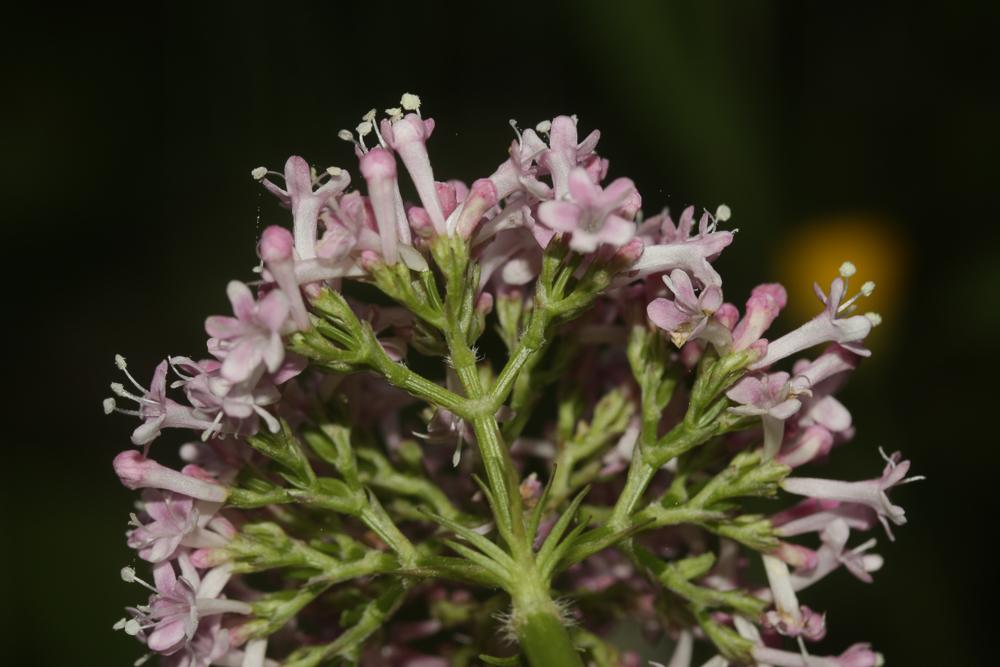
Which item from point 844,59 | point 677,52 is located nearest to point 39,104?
point 677,52

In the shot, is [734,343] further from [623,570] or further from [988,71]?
[988,71]

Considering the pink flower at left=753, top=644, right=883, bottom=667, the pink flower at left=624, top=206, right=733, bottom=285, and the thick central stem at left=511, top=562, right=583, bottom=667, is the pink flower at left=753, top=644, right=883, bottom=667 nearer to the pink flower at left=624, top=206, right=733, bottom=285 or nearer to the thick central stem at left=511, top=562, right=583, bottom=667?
the thick central stem at left=511, top=562, right=583, bottom=667

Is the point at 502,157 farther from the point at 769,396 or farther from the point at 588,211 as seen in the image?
the point at 588,211

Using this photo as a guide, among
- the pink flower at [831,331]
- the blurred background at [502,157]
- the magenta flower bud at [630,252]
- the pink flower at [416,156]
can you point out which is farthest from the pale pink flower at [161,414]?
the blurred background at [502,157]

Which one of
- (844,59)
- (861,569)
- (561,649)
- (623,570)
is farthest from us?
(844,59)

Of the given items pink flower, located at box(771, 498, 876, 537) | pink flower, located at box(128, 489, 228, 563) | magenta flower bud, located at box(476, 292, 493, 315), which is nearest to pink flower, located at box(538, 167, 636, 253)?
magenta flower bud, located at box(476, 292, 493, 315)

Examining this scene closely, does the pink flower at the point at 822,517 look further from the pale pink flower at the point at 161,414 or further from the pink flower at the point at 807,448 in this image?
the pale pink flower at the point at 161,414

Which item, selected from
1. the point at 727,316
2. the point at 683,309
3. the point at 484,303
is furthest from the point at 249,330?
the point at 727,316
